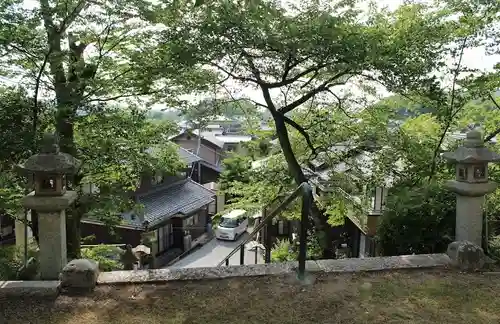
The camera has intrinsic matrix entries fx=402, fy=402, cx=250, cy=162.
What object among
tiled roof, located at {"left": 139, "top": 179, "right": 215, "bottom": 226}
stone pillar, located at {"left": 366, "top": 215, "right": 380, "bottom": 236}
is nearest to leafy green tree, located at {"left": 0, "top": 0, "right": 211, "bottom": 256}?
stone pillar, located at {"left": 366, "top": 215, "right": 380, "bottom": 236}

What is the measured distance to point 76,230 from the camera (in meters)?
6.43

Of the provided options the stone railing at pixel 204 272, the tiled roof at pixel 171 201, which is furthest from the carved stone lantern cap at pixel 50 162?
the tiled roof at pixel 171 201

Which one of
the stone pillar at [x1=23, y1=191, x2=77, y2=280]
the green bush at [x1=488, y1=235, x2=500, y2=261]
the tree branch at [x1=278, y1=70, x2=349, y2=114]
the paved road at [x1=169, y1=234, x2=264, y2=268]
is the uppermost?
the tree branch at [x1=278, y1=70, x2=349, y2=114]

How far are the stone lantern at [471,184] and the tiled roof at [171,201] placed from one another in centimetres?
1268

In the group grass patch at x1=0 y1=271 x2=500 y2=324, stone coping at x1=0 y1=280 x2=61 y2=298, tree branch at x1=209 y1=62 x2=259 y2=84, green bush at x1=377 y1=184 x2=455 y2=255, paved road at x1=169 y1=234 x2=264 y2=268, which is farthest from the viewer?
paved road at x1=169 y1=234 x2=264 y2=268

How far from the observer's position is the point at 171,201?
63.1 ft

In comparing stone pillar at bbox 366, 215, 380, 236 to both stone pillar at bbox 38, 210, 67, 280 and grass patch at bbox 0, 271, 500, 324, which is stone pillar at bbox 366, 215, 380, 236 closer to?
grass patch at bbox 0, 271, 500, 324

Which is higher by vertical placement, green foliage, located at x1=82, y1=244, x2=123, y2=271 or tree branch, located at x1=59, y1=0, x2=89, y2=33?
tree branch, located at x1=59, y1=0, x2=89, y2=33

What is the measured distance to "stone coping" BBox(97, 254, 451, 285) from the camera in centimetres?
405

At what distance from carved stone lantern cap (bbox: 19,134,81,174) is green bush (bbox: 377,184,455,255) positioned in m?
3.95

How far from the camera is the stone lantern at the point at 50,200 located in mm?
3807

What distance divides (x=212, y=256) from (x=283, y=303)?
16.1 metres

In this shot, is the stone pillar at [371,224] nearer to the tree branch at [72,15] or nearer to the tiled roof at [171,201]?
the tree branch at [72,15]

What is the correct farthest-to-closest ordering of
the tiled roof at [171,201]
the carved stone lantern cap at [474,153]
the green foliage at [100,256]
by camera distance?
the tiled roof at [171,201] < the green foliage at [100,256] < the carved stone lantern cap at [474,153]
